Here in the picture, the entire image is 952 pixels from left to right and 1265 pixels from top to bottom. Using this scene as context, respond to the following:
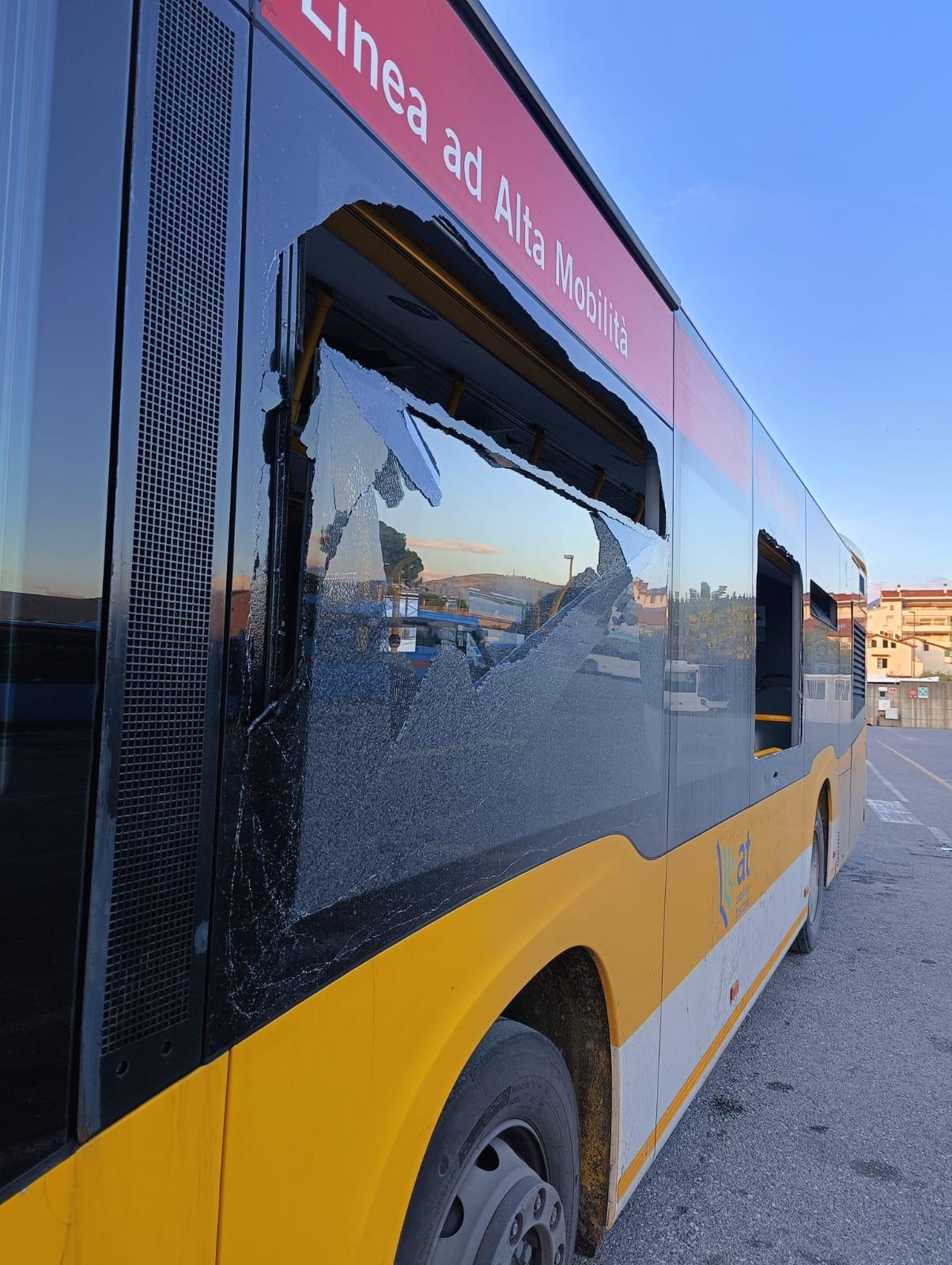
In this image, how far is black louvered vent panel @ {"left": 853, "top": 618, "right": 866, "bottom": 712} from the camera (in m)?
8.27

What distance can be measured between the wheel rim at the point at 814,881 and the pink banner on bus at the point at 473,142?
15.5ft

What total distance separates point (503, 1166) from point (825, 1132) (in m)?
2.36

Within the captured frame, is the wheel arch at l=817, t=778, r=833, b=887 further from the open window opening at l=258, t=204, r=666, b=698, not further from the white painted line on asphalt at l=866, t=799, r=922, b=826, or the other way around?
the white painted line on asphalt at l=866, t=799, r=922, b=826

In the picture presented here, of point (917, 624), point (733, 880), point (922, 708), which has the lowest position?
point (922, 708)

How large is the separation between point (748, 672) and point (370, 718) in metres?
2.80

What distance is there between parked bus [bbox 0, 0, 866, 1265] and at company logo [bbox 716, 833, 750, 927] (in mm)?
1113

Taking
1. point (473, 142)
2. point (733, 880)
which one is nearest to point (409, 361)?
point (473, 142)

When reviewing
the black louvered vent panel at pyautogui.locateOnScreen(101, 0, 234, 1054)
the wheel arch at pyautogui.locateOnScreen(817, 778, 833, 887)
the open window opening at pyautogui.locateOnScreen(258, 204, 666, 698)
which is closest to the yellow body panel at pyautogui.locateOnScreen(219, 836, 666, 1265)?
the black louvered vent panel at pyautogui.locateOnScreen(101, 0, 234, 1054)

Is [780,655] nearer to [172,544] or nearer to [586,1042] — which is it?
[586,1042]

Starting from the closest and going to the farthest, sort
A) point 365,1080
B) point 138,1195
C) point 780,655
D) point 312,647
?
point 138,1195 < point 312,647 < point 365,1080 < point 780,655

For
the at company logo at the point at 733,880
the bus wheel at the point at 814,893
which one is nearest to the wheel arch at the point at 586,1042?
the at company logo at the point at 733,880

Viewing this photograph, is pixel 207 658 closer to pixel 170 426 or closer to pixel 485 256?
pixel 170 426

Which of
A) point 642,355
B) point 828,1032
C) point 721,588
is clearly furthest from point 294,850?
point 828,1032

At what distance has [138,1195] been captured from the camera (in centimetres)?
97
